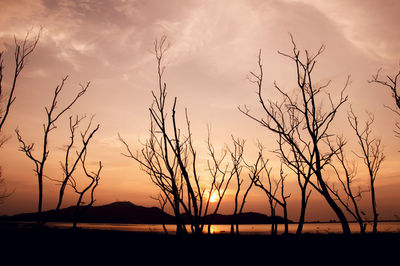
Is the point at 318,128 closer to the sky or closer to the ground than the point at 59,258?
closer to the sky

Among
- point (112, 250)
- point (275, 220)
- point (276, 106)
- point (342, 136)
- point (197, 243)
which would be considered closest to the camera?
point (197, 243)

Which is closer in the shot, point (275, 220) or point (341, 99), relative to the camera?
point (341, 99)

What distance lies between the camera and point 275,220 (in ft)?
64.2

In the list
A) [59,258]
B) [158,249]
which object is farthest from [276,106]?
[59,258]

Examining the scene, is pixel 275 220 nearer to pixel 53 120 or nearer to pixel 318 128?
pixel 318 128

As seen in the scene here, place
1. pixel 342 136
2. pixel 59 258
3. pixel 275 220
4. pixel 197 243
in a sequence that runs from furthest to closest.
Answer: pixel 275 220 → pixel 342 136 → pixel 59 258 → pixel 197 243

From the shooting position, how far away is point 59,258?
775cm

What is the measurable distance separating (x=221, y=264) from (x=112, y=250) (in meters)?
4.14

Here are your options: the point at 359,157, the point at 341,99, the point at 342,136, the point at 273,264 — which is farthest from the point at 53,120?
the point at 359,157

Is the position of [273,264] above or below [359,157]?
Result: below

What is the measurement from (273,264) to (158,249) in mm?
4139

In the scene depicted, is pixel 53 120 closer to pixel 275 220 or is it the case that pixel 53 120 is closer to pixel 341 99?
pixel 341 99

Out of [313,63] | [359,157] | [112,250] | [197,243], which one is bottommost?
[112,250]

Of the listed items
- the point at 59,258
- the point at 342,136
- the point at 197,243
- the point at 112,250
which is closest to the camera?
the point at 197,243
